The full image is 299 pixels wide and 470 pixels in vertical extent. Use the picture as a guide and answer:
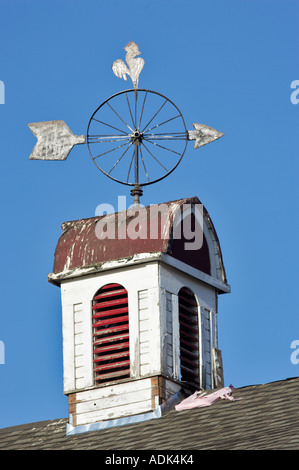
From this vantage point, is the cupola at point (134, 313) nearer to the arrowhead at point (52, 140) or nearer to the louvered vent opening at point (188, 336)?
the louvered vent opening at point (188, 336)

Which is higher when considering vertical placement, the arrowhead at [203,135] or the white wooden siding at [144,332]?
the arrowhead at [203,135]

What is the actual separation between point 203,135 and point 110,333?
4229 mm

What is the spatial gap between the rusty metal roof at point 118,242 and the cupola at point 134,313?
0.06 ft

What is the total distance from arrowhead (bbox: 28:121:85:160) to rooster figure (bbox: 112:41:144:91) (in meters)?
1.47

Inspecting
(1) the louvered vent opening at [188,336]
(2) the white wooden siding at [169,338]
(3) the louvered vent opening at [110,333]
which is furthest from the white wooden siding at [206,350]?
(3) the louvered vent opening at [110,333]

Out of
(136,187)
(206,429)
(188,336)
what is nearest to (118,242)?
(136,187)

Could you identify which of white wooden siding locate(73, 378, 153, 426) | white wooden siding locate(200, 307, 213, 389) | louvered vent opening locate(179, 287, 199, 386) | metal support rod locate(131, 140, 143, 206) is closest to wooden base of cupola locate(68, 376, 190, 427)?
white wooden siding locate(73, 378, 153, 426)

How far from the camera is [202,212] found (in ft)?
118

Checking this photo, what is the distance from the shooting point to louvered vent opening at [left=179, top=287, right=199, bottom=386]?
35.2 meters

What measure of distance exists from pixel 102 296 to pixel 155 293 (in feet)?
3.92

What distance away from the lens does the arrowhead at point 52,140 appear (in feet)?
120
